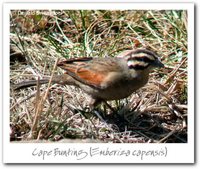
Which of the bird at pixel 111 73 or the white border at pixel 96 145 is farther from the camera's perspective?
the bird at pixel 111 73

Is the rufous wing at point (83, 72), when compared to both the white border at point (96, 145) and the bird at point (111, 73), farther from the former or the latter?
the white border at point (96, 145)

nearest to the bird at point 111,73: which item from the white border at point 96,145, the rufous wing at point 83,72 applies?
the rufous wing at point 83,72

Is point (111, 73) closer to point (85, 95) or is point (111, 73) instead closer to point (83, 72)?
point (83, 72)

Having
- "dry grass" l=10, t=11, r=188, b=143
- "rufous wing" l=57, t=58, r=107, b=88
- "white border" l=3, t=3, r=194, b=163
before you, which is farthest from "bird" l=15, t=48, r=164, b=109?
"white border" l=3, t=3, r=194, b=163

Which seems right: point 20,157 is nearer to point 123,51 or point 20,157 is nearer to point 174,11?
point 123,51

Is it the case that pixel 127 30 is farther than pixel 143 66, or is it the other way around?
pixel 127 30
